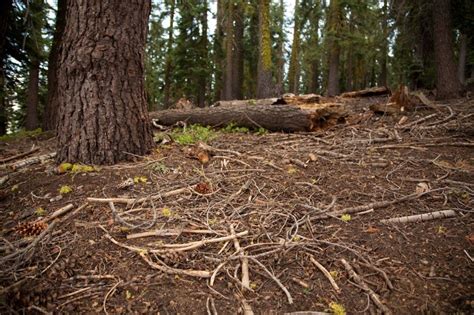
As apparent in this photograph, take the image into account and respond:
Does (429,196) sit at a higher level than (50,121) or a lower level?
lower

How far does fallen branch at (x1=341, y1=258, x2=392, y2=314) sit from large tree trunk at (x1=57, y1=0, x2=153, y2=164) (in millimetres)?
2652

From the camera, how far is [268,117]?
5.52m

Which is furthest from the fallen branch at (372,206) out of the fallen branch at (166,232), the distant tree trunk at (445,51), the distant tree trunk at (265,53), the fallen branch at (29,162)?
the distant tree trunk at (265,53)

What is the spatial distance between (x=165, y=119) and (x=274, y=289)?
15.7 feet

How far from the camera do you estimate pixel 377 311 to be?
1.92 meters

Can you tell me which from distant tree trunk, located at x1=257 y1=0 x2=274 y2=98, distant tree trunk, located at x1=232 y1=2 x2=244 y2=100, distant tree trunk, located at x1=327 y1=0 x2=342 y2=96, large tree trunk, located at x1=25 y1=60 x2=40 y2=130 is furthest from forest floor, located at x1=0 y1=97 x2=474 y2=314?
distant tree trunk, located at x1=232 y1=2 x2=244 y2=100

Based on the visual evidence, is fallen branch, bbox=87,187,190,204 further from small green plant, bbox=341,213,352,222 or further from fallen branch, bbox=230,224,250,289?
small green plant, bbox=341,213,352,222

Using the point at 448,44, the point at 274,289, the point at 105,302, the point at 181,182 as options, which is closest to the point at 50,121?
the point at 181,182

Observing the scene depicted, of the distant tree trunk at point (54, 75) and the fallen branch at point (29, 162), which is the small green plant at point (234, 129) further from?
the distant tree trunk at point (54, 75)

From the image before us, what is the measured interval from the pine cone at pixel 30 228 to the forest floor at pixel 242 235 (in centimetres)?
1

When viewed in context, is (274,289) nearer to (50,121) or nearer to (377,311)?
(377,311)

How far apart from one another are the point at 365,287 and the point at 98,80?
129 inches

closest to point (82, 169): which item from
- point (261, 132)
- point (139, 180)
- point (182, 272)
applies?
point (139, 180)

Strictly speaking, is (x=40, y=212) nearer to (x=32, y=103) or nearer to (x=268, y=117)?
(x=268, y=117)
